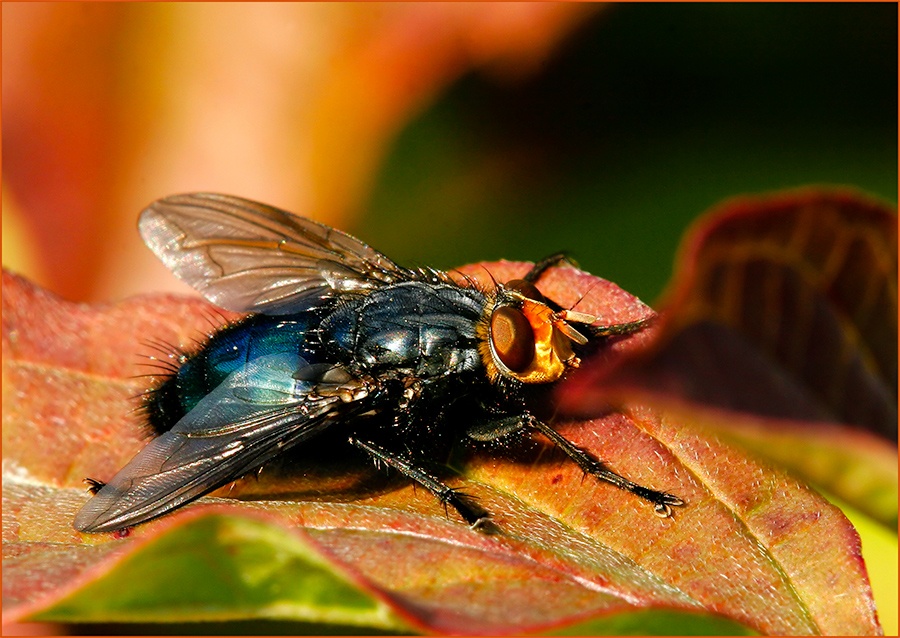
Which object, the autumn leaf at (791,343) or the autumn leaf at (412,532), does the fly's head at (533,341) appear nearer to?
the autumn leaf at (412,532)

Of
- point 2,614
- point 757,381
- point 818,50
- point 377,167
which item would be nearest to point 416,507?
point 2,614

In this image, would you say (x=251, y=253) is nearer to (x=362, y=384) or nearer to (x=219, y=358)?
(x=219, y=358)

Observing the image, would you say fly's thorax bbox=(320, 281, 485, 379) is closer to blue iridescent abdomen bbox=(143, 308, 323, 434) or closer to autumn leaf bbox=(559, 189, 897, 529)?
blue iridescent abdomen bbox=(143, 308, 323, 434)

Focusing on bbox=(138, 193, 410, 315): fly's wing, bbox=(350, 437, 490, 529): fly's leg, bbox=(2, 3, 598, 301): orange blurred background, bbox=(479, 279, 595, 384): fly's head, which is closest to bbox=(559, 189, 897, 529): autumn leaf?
bbox=(350, 437, 490, 529): fly's leg

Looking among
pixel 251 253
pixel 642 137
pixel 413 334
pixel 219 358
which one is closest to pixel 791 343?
pixel 413 334

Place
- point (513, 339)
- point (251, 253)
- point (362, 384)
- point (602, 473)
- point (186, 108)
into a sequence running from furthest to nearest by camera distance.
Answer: point (186, 108) < point (251, 253) < point (362, 384) < point (513, 339) < point (602, 473)

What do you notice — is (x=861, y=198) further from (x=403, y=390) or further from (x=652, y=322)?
(x=403, y=390)
